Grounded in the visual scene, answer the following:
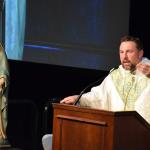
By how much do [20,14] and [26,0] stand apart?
0.23 meters

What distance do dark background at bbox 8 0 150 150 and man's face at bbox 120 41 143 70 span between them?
7.99ft

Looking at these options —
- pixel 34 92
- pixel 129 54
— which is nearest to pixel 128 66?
pixel 129 54

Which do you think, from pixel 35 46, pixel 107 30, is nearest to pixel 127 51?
pixel 35 46

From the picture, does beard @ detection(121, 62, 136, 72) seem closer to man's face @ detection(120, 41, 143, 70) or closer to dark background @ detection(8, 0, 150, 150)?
man's face @ detection(120, 41, 143, 70)

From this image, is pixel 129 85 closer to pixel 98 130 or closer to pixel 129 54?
pixel 129 54

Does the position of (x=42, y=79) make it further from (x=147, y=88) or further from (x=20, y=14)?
(x=147, y=88)

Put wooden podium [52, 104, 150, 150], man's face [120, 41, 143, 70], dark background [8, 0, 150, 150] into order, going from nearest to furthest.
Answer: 1. wooden podium [52, 104, 150, 150]
2. man's face [120, 41, 143, 70]
3. dark background [8, 0, 150, 150]

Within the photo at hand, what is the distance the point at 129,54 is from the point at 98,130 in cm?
94

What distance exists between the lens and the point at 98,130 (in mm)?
4418

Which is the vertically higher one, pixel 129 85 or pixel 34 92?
pixel 129 85

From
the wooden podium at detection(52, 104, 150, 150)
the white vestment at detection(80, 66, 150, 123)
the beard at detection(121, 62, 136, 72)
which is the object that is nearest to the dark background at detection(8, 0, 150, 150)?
the white vestment at detection(80, 66, 150, 123)

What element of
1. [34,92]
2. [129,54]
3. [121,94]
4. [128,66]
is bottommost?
[34,92]

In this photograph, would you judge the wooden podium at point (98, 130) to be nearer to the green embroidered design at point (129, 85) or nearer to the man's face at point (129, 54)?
the man's face at point (129, 54)

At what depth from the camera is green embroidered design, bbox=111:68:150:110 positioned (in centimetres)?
535
